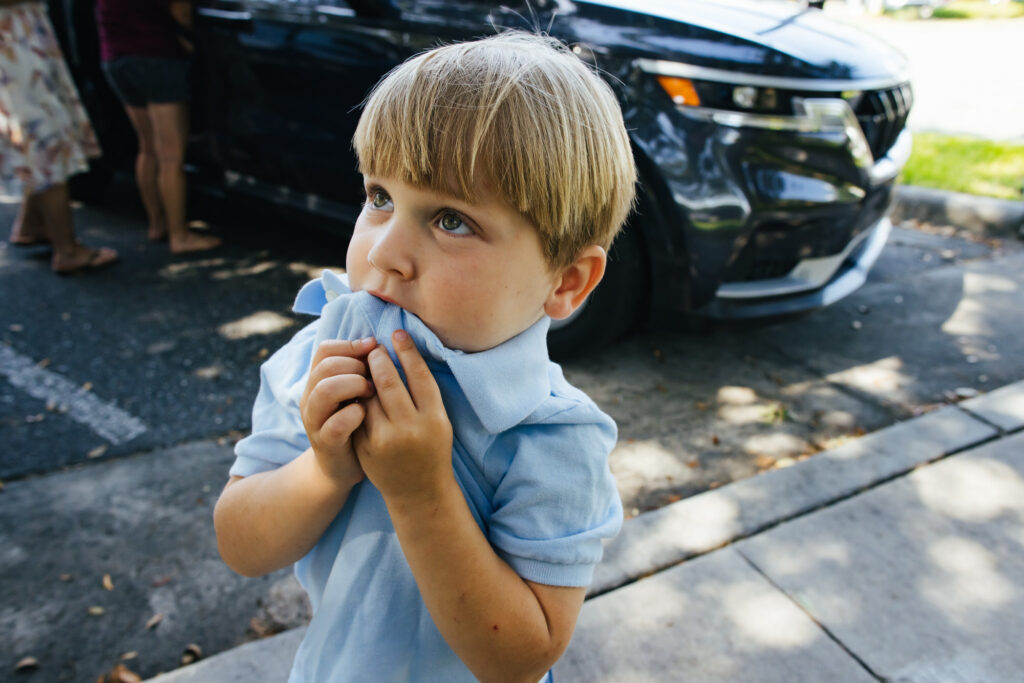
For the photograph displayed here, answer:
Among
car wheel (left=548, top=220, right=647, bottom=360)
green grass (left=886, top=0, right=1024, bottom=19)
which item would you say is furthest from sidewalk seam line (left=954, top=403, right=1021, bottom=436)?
green grass (left=886, top=0, right=1024, bottom=19)

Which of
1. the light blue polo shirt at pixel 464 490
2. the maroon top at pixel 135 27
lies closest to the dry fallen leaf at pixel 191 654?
the light blue polo shirt at pixel 464 490

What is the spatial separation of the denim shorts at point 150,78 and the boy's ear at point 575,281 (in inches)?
170

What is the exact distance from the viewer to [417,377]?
2.83 ft

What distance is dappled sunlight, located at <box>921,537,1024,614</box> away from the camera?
7.31 feet

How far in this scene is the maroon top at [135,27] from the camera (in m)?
4.32

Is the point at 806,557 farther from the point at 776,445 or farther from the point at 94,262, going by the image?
Result: the point at 94,262

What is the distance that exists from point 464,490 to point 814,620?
5.37ft

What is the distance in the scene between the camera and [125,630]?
2141 millimetres

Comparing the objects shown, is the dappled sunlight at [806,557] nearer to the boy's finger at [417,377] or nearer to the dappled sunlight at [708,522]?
the dappled sunlight at [708,522]

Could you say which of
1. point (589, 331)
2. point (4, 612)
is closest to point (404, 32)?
point (589, 331)

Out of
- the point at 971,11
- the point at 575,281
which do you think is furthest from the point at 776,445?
the point at 971,11

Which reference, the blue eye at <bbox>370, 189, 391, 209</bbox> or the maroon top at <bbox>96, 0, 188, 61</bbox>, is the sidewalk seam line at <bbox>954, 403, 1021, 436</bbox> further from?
the maroon top at <bbox>96, 0, 188, 61</bbox>

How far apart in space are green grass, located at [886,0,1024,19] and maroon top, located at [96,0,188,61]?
2485cm

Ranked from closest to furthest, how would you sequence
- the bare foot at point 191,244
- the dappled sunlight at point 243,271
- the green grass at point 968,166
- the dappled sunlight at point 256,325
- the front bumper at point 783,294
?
the front bumper at point 783,294, the dappled sunlight at point 256,325, the dappled sunlight at point 243,271, the bare foot at point 191,244, the green grass at point 968,166
